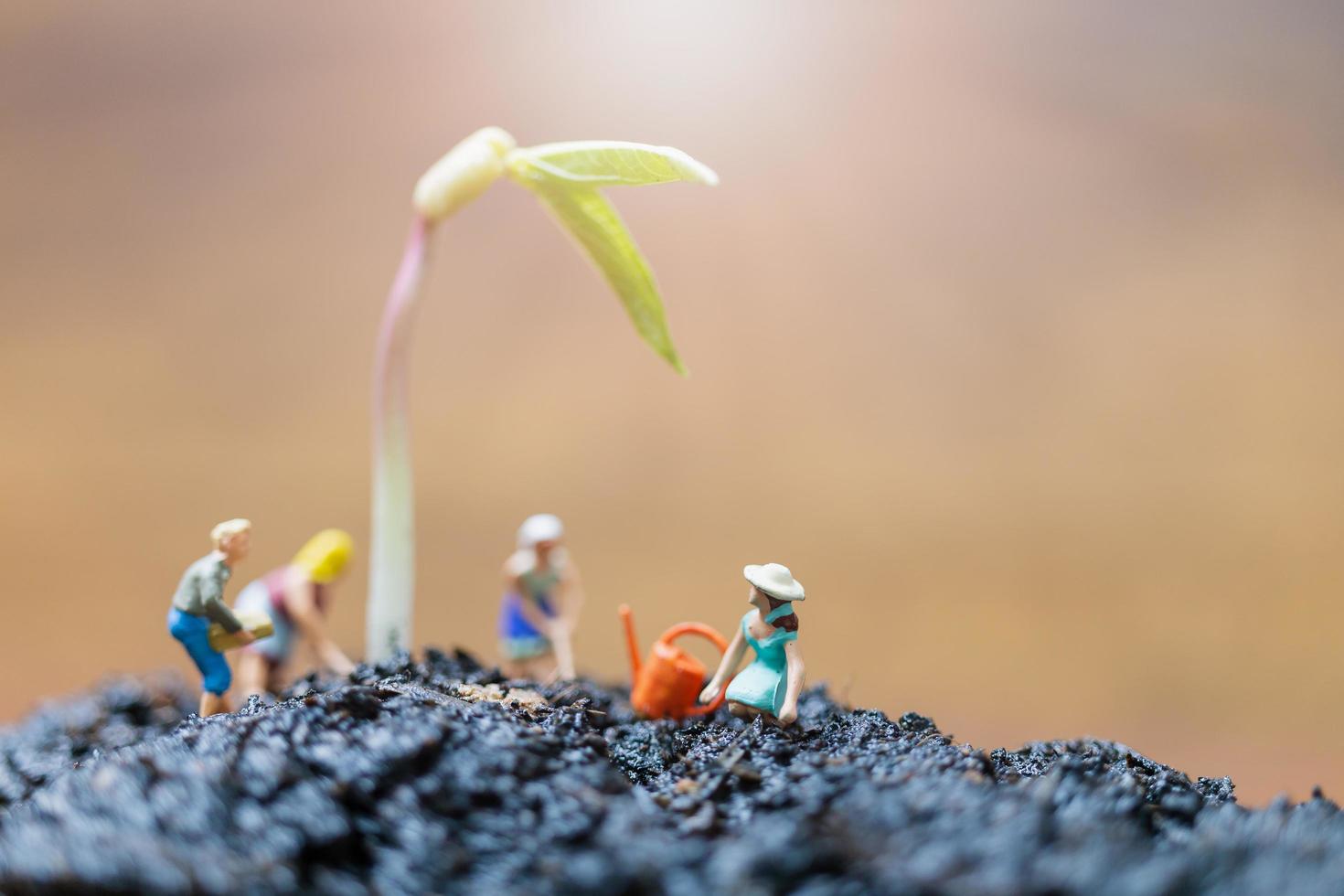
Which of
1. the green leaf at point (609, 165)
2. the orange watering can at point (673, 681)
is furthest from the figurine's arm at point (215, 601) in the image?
the green leaf at point (609, 165)

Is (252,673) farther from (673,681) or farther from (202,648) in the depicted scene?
A: (673,681)

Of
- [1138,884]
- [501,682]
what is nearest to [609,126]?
[501,682]

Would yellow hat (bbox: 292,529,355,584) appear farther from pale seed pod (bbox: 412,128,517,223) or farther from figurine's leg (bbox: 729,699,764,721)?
figurine's leg (bbox: 729,699,764,721)

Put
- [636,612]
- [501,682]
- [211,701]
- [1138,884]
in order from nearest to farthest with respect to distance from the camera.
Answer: [1138,884], [211,701], [501,682], [636,612]

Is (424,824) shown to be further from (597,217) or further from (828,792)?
(597,217)

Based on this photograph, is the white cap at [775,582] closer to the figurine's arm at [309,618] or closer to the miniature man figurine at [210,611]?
the miniature man figurine at [210,611]

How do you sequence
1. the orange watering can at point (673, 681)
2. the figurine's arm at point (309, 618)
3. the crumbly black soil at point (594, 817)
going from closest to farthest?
the crumbly black soil at point (594, 817)
the orange watering can at point (673, 681)
the figurine's arm at point (309, 618)
